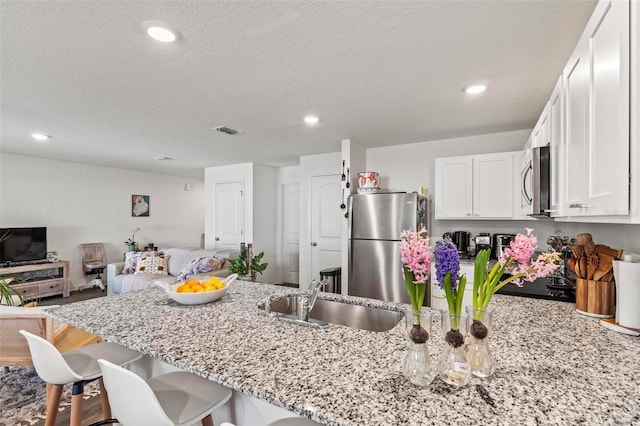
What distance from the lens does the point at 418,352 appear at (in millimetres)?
866

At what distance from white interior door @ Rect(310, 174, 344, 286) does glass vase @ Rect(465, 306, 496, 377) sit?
3795 millimetres

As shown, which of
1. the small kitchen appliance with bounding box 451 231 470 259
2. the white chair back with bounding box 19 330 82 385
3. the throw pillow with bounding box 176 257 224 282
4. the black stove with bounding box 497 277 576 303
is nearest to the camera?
the white chair back with bounding box 19 330 82 385

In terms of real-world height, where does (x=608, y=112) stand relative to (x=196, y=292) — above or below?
above

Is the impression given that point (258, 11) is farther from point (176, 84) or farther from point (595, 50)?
point (595, 50)

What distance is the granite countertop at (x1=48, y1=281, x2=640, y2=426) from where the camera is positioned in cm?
75

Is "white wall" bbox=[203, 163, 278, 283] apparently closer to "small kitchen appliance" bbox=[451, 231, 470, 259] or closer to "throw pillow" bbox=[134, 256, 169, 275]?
"throw pillow" bbox=[134, 256, 169, 275]

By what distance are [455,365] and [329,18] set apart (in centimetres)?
160

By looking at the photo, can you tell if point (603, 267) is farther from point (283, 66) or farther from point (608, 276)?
point (283, 66)

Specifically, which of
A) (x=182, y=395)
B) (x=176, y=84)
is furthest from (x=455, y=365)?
(x=176, y=84)

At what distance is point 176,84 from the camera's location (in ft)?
7.75

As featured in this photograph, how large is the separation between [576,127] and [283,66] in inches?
64.6

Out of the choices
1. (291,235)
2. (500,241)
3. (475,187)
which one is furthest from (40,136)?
(500,241)

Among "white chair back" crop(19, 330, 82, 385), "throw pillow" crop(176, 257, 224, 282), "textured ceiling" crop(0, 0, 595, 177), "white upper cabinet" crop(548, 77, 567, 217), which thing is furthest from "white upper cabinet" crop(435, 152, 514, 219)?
"white chair back" crop(19, 330, 82, 385)

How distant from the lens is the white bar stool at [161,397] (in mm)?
948
